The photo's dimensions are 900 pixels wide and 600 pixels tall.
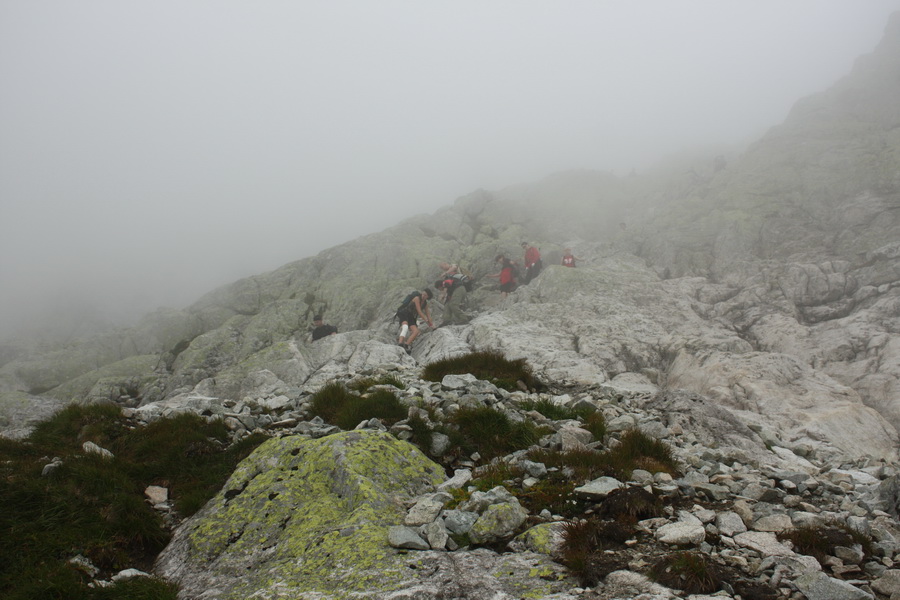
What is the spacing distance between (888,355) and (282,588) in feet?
71.4

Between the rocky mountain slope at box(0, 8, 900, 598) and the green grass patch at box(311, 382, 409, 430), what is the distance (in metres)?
1.52

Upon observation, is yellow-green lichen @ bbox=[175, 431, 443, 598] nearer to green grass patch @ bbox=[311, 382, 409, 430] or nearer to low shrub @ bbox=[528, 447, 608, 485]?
green grass patch @ bbox=[311, 382, 409, 430]

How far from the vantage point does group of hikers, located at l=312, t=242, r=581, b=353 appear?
26.3 metres

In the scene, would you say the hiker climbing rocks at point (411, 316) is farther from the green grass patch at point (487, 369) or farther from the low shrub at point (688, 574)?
the low shrub at point (688, 574)

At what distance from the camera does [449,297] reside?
31891 mm

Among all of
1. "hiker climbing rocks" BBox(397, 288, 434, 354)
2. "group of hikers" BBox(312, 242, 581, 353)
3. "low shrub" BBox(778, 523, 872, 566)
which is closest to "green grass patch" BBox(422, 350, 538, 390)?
"low shrub" BBox(778, 523, 872, 566)

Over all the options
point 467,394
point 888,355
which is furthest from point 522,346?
point 888,355

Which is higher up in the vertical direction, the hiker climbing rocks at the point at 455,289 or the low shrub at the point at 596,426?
the hiker climbing rocks at the point at 455,289

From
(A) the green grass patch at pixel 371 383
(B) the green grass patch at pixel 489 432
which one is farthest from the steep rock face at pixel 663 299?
(B) the green grass patch at pixel 489 432

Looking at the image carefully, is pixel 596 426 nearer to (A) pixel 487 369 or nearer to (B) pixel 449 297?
(A) pixel 487 369

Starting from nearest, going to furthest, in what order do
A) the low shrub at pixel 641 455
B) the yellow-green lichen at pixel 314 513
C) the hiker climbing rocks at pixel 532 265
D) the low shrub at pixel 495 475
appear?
the yellow-green lichen at pixel 314 513
the low shrub at pixel 495 475
the low shrub at pixel 641 455
the hiker climbing rocks at pixel 532 265

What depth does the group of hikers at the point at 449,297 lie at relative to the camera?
86.2ft

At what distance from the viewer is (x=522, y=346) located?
20.4 m

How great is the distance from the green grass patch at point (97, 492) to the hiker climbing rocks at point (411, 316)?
51.1ft
